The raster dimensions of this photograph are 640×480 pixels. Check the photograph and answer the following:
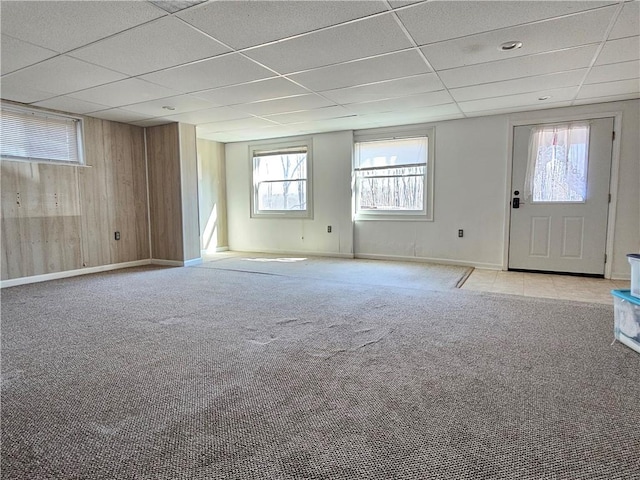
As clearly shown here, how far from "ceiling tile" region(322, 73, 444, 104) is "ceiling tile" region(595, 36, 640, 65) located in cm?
129

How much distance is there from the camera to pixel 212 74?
329cm

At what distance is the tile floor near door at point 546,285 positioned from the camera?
3707 mm

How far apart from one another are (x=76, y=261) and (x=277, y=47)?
4128mm

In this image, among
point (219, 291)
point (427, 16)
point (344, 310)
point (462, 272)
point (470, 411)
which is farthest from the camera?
point (462, 272)

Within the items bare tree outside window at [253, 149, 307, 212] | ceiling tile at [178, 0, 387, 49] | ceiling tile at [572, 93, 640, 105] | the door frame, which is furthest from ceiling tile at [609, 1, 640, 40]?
bare tree outside window at [253, 149, 307, 212]

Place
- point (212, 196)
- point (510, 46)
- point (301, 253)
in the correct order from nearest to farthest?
point (510, 46) → point (301, 253) → point (212, 196)

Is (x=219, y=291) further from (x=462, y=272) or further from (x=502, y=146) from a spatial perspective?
(x=502, y=146)

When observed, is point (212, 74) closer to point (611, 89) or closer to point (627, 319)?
point (627, 319)

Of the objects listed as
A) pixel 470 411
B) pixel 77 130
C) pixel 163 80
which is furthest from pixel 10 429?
pixel 77 130

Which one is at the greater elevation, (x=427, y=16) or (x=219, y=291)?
(x=427, y=16)

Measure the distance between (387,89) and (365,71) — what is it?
64cm

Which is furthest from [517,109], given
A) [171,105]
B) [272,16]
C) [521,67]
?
[171,105]

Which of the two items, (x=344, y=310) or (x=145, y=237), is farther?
(x=145, y=237)

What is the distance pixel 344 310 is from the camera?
10.5 ft
